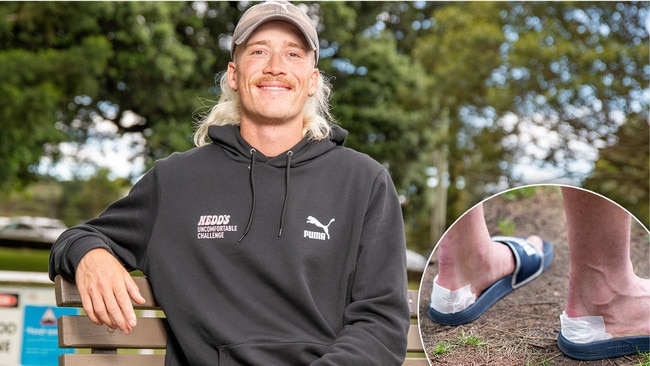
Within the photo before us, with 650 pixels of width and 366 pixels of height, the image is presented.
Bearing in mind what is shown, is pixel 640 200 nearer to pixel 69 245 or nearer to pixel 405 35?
pixel 405 35

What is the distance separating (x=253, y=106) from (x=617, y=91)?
16.7 meters

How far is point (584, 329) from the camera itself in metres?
2.25

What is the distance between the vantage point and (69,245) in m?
2.33

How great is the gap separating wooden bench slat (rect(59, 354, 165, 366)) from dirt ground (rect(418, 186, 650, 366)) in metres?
0.75

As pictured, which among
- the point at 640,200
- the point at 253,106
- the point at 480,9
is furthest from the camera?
the point at 480,9

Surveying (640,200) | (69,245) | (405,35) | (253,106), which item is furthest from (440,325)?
(405,35)

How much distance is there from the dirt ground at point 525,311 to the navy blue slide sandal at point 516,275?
0.05 ft

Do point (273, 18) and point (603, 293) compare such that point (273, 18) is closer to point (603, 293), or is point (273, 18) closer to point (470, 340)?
point (470, 340)

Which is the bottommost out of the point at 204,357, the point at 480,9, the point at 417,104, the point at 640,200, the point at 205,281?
the point at 204,357

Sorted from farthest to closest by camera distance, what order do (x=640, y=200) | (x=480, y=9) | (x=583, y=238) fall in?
(x=480, y=9) < (x=640, y=200) < (x=583, y=238)

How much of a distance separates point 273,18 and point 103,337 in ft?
3.27

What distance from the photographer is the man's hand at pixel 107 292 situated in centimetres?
217

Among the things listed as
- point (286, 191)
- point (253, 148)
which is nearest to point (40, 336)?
point (253, 148)

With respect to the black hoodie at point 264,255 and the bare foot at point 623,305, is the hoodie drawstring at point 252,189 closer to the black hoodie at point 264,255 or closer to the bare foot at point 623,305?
the black hoodie at point 264,255
